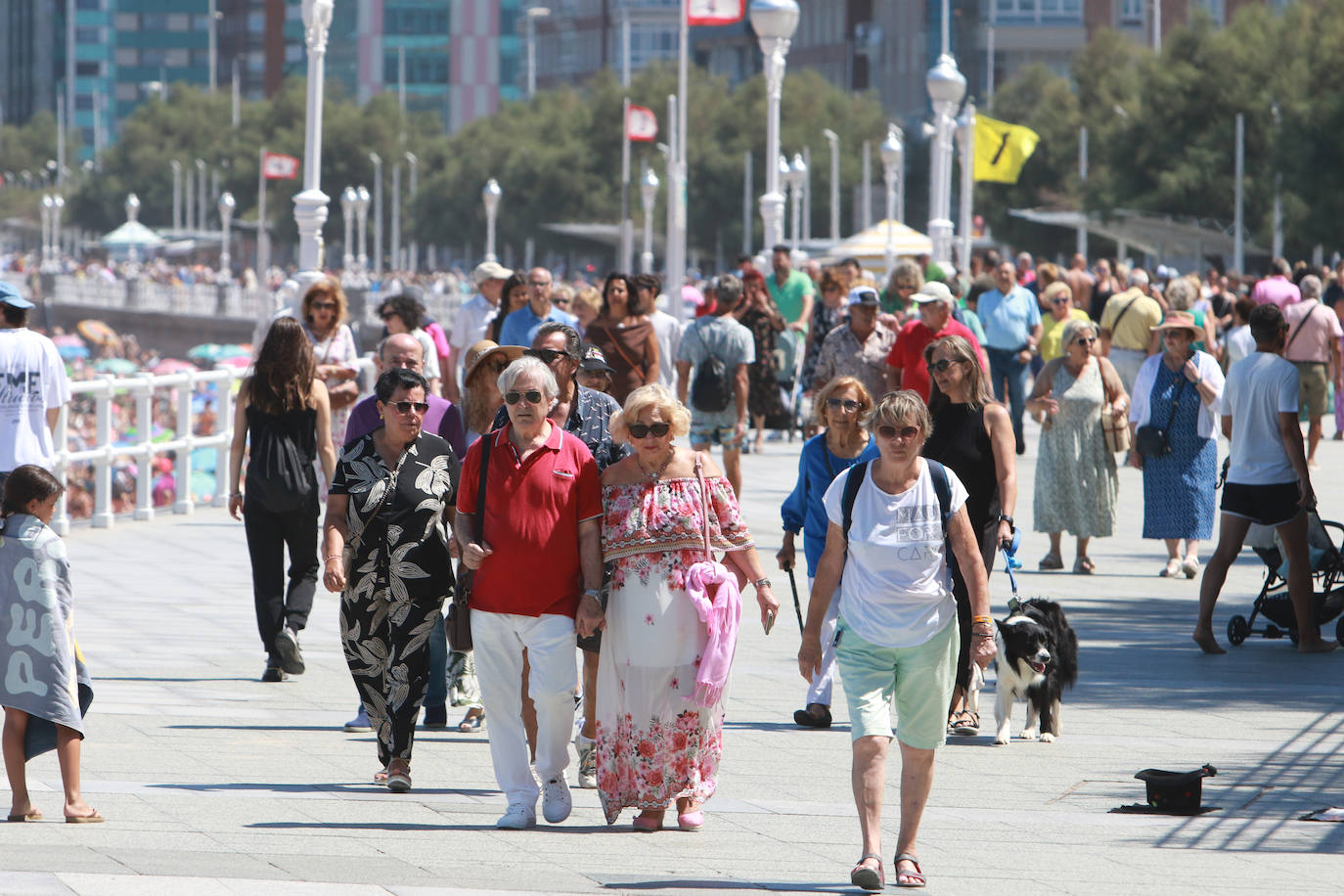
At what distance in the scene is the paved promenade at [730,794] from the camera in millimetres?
6023

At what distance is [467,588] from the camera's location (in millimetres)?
6867

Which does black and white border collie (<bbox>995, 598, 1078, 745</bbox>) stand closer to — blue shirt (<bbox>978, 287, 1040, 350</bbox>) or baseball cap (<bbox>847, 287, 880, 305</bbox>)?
baseball cap (<bbox>847, 287, 880, 305</bbox>)

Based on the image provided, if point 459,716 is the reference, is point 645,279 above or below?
above

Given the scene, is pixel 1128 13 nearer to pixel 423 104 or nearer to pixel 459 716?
pixel 423 104

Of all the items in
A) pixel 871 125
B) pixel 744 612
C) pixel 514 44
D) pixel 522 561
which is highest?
pixel 514 44

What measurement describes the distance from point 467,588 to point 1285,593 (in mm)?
5490

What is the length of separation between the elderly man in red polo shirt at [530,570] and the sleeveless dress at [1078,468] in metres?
6.64

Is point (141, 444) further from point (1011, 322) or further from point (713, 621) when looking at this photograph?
point (713, 621)

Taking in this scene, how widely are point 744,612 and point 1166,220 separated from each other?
40.7m

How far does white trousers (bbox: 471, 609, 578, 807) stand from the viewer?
265 inches

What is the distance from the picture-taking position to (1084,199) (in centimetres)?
5809

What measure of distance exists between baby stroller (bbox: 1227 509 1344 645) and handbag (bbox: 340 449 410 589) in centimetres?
500

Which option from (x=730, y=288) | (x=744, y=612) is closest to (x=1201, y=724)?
(x=744, y=612)

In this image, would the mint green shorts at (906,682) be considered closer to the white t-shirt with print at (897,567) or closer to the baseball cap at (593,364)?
the white t-shirt with print at (897,567)
